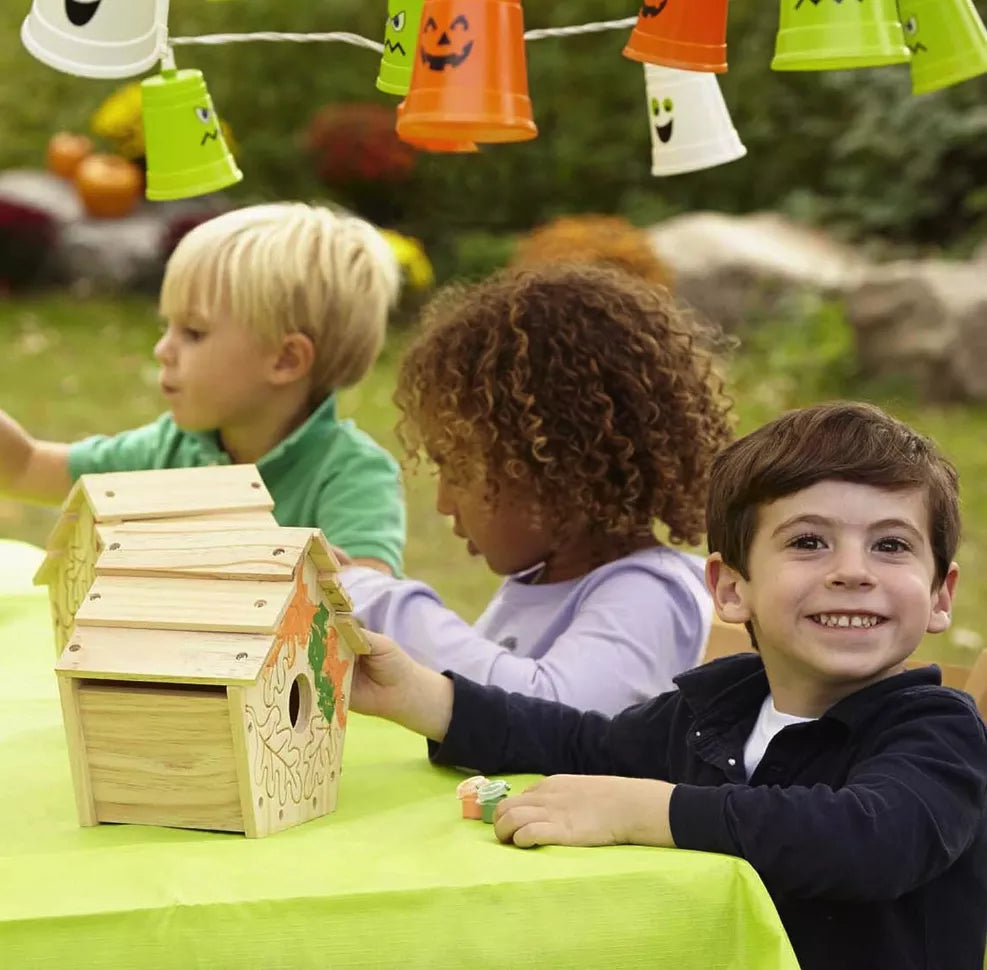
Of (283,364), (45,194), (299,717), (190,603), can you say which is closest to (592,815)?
(299,717)

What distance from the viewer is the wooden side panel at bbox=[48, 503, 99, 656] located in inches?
75.2

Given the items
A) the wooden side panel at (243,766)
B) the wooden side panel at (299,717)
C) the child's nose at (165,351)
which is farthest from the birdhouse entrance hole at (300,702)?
the child's nose at (165,351)

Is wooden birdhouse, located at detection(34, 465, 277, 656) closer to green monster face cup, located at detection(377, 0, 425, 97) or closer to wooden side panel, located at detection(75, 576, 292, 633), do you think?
wooden side panel, located at detection(75, 576, 292, 633)

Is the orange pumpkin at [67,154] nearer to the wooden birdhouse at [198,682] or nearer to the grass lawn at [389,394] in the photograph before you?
the grass lawn at [389,394]

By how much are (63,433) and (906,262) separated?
406 centimetres

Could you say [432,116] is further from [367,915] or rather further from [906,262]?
[906,262]

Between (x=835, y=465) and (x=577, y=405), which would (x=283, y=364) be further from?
(x=835, y=465)

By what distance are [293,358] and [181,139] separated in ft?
2.22

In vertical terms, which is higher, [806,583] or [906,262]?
[806,583]

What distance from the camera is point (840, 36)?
5.38ft

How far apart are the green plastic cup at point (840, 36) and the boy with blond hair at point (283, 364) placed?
3.98 ft

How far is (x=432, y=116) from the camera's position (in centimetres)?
162

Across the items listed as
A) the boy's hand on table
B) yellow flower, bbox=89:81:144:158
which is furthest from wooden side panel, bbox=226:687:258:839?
yellow flower, bbox=89:81:144:158

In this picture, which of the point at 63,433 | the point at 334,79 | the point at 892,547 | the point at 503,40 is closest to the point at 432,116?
the point at 503,40
